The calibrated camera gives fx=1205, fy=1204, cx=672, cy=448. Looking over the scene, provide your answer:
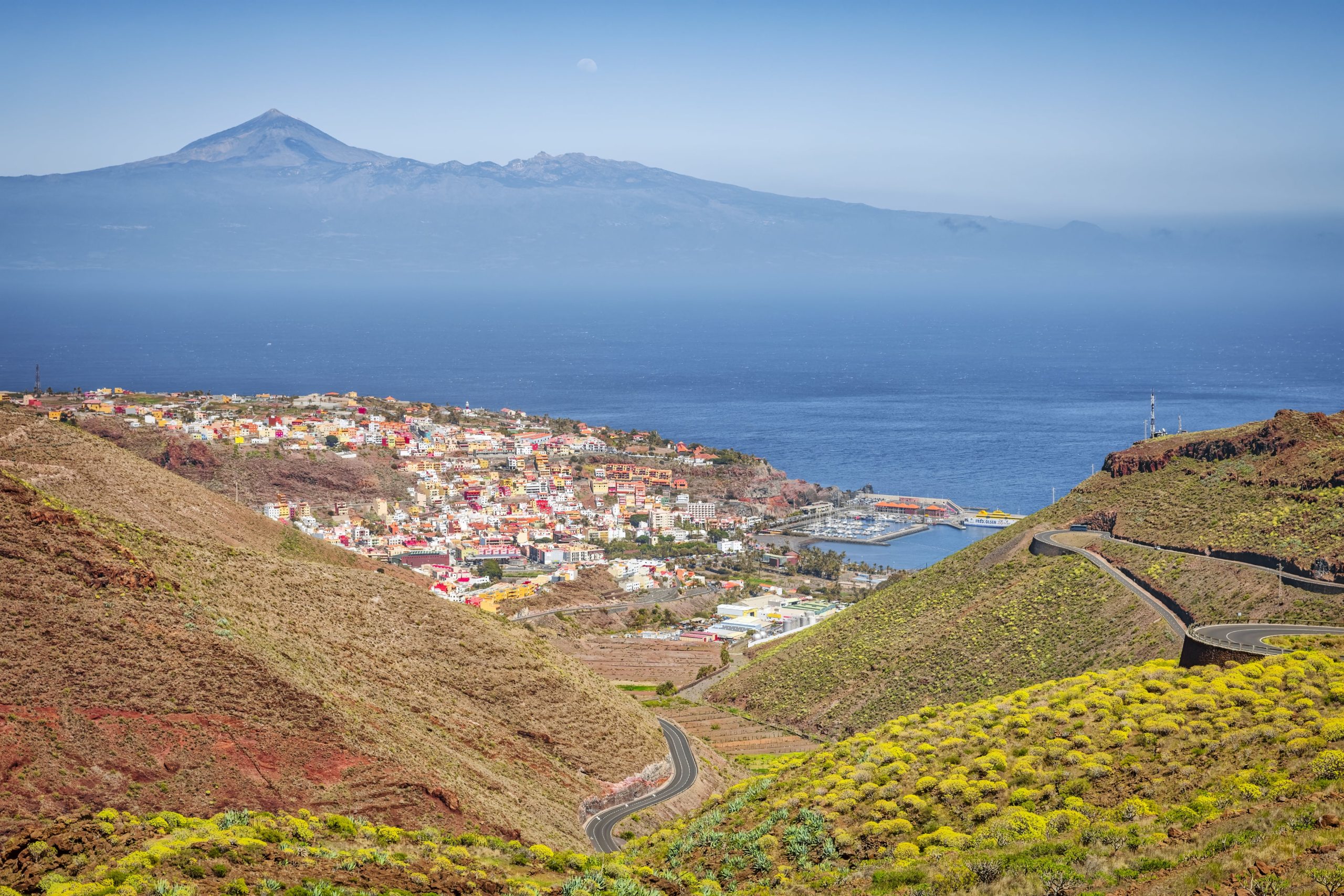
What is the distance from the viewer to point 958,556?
42375 millimetres

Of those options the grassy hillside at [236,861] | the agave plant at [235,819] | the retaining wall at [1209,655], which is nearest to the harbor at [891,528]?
the retaining wall at [1209,655]

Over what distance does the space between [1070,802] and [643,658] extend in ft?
107

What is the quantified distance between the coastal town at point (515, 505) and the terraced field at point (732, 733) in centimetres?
1333

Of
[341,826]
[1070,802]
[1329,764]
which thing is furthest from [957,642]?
[341,826]

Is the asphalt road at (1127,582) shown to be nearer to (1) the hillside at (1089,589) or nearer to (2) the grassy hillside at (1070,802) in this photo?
(1) the hillside at (1089,589)

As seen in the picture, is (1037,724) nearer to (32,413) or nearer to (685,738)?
(685,738)

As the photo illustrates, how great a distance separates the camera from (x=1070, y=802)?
47.6 feet

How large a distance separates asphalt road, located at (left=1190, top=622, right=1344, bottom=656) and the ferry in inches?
2097

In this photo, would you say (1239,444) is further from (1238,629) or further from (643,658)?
(643,658)

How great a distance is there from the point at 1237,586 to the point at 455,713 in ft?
59.6

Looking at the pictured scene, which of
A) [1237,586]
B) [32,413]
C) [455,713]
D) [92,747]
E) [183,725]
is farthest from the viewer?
[32,413]

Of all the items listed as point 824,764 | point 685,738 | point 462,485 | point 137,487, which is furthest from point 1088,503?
point 462,485

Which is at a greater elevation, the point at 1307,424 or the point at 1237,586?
the point at 1307,424

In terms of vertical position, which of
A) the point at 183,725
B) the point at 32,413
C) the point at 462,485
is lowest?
the point at 462,485
